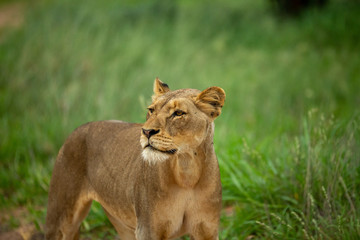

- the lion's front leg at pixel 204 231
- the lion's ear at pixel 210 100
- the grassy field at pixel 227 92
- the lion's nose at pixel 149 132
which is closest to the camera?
the lion's nose at pixel 149 132

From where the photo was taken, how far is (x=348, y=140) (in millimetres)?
4125

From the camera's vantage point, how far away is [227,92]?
897 cm

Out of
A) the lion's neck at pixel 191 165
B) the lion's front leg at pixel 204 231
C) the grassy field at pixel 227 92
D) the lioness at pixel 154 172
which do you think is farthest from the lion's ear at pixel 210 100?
the grassy field at pixel 227 92

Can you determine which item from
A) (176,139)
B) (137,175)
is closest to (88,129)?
(137,175)

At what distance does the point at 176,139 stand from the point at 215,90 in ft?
1.24

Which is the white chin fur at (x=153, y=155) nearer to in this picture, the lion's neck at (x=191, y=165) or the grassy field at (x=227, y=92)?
the lion's neck at (x=191, y=165)

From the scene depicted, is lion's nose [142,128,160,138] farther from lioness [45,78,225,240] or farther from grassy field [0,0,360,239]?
A: grassy field [0,0,360,239]

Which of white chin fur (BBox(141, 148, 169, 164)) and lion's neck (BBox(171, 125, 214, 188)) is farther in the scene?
lion's neck (BBox(171, 125, 214, 188))

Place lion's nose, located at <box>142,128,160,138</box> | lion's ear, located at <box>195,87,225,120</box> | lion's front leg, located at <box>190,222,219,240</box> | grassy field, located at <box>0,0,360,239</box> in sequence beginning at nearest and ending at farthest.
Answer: lion's nose, located at <box>142,128,160,138</box>, lion's ear, located at <box>195,87,225,120</box>, lion's front leg, located at <box>190,222,219,240</box>, grassy field, located at <box>0,0,360,239</box>

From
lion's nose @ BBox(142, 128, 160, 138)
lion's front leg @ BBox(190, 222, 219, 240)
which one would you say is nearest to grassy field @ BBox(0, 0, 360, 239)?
lion's front leg @ BBox(190, 222, 219, 240)

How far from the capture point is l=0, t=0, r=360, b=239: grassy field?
4.26 m

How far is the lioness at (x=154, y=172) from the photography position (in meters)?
2.77

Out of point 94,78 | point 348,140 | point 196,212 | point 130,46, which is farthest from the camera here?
point 130,46

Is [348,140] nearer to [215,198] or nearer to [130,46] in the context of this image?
[215,198]
